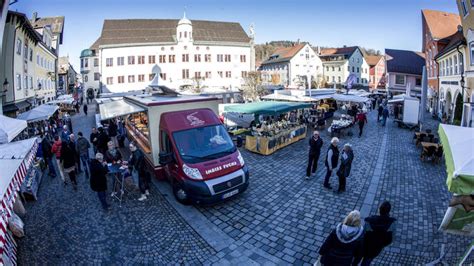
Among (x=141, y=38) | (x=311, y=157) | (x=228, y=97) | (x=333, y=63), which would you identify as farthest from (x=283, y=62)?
(x=311, y=157)

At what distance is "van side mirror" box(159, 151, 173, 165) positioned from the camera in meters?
8.58

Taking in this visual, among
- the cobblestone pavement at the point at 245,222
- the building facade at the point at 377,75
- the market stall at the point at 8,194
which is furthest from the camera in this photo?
the building facade at the point at 377,75

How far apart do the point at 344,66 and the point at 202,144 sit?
66.9 meters

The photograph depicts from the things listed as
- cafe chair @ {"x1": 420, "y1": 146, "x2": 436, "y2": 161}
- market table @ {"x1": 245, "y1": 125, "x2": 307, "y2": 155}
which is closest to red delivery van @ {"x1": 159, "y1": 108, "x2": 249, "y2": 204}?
market table @ {"x1": 245, "y1": 125, "x2": 307, "y2": 155}

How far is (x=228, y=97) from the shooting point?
51.8 metres

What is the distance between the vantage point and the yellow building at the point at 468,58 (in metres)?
17.5

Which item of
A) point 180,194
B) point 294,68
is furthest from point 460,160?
point 294,68

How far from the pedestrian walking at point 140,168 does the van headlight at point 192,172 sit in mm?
1691

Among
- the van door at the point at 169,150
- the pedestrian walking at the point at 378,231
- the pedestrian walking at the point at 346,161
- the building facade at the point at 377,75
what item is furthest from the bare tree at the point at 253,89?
the pedestrian walking at the point at 378,231

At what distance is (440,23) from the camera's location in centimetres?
3209

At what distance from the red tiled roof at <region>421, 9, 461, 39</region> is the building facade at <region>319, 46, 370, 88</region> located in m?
32.0

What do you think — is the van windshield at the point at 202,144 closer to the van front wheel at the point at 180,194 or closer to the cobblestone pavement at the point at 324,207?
the van front wheel at the point at 180,194

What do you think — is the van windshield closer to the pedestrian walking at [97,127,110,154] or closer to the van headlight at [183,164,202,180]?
the van headlight at [183,164,202,180]

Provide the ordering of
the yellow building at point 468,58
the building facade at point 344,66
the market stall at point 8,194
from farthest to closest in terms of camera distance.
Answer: the building facade at point 344,66 → the yellow building at point 468,58 → the market stall at point 8,194
